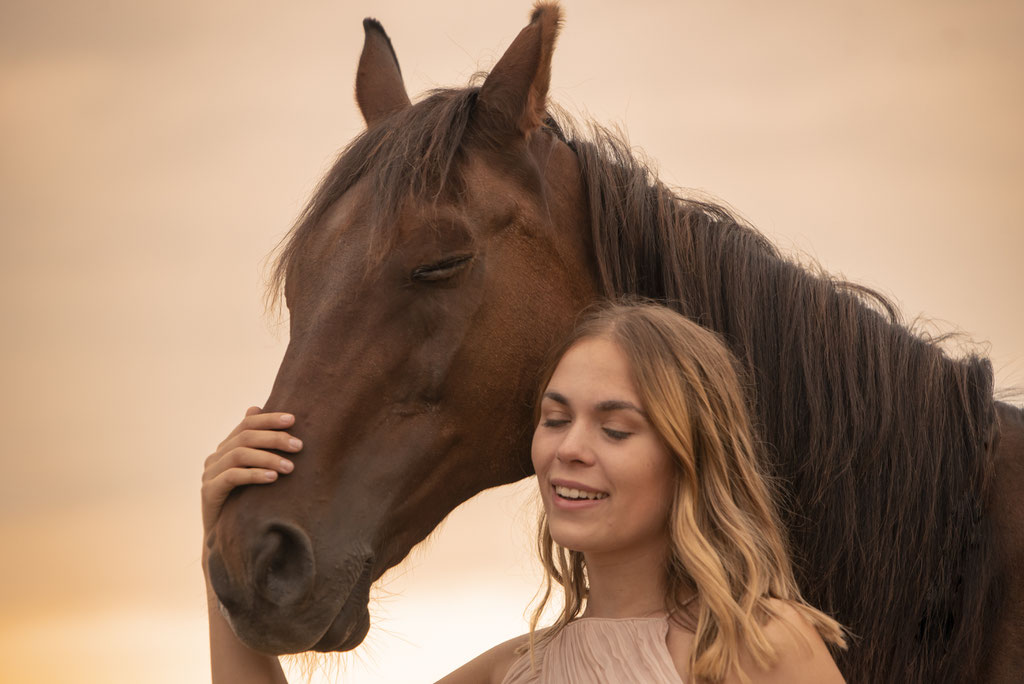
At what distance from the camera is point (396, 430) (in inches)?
96.9

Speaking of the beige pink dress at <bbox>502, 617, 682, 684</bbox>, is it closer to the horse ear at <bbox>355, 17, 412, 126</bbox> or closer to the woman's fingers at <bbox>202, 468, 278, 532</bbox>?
the woman's fingers at <bbox>202, 468, 278, 532</bbox>

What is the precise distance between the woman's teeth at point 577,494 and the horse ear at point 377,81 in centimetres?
139

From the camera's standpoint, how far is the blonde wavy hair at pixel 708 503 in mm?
2090

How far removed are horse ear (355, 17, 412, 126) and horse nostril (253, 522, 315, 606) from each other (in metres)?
1.39

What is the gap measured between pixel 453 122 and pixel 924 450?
1.45 m

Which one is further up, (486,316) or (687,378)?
(486,316)

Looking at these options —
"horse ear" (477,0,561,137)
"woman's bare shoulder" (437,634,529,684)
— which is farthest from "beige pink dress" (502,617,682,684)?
"horse ear" (477,0,561,137)

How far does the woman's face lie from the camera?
2.20m

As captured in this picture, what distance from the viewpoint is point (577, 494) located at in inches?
87.4

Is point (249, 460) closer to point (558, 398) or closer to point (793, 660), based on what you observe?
point (558, 398)

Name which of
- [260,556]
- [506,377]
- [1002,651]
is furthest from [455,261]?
[1002,651]

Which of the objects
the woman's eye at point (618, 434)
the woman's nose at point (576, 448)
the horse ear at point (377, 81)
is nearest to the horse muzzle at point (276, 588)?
the woman's nose at point (576, 448)

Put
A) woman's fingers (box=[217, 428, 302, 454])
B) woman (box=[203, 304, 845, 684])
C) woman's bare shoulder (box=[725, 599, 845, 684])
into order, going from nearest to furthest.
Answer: woman's bare shoulder (box=[725, 599, 845, 684])
woman (box=[203, 304, 845, 684])
woman's fingers (box=[217, 428, 302, 454])

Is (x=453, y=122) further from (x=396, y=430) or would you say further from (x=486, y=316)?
(x=396, y=430)
